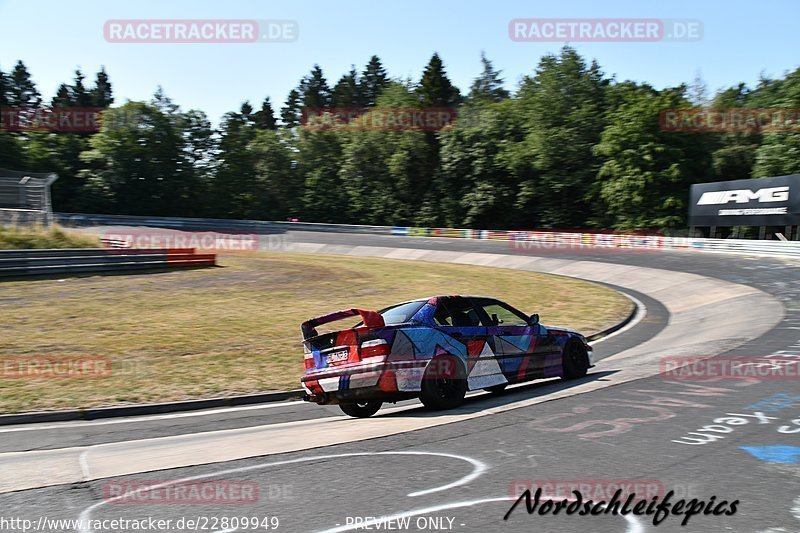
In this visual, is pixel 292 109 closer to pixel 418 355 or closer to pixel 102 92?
pixel 102 92

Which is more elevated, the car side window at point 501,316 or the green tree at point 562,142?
the green tree at point 562,142

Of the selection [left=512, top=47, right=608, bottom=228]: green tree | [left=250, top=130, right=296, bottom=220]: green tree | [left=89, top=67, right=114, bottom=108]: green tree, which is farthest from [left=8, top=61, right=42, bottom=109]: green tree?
[left=512, top=47, right=608, bottom=228]: green tree

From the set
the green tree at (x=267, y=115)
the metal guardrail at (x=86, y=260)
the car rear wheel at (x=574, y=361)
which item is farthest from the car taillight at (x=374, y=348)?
the green tree at (x=267, y=115)

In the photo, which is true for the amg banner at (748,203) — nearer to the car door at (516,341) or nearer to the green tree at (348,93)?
the car door at (516,341)

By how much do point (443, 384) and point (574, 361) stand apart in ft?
10.3

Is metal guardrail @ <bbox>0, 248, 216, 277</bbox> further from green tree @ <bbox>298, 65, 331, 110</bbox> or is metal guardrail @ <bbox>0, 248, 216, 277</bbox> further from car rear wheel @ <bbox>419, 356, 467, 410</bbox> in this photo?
green tree @ <bbox>298, 65, 331, 110</bbox>

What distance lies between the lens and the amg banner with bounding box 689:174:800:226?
107 ft

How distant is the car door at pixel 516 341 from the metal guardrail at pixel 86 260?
53.2 feet

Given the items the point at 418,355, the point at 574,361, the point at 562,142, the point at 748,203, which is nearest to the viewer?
the point at 418,355

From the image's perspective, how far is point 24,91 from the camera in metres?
108

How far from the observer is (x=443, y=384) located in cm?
873

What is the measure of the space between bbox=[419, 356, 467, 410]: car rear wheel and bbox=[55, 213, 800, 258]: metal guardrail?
26.8m

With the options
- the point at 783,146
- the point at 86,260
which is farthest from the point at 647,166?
the point at 86,260

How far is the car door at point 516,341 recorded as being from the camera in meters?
9.70
